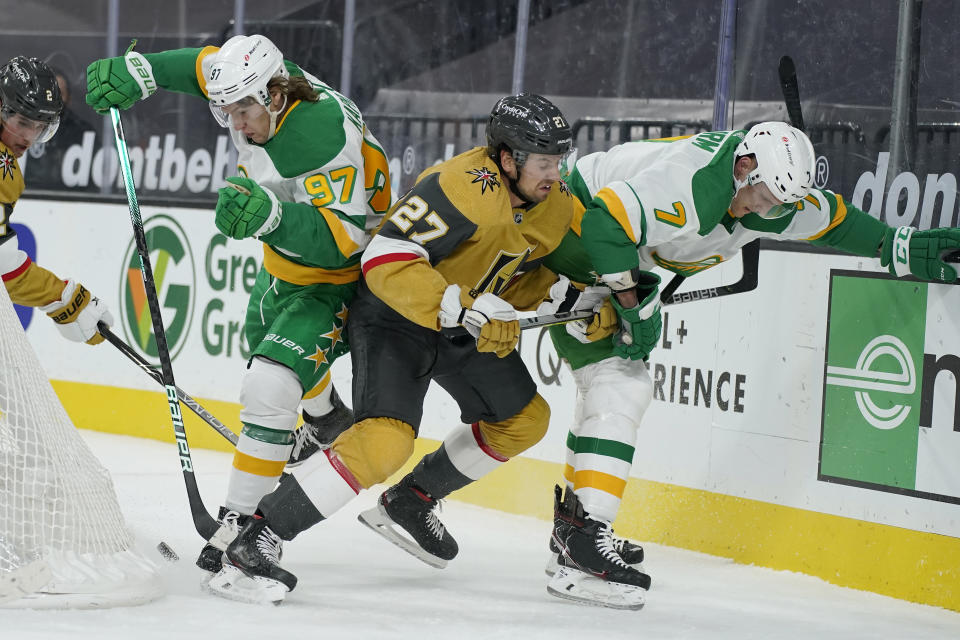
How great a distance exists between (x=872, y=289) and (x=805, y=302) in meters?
0.22

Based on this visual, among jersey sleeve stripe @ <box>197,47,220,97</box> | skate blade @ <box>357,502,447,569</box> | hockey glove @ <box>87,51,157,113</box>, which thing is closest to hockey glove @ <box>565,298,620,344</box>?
skate blade @ <box>357,502,447,569</box>

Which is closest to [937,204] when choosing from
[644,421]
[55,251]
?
[644,421]

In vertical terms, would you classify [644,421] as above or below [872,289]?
below

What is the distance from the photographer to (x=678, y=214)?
9.84 feet

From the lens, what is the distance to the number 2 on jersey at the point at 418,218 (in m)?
2.86

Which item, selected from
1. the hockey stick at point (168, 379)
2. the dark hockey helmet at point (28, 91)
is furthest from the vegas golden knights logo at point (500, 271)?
the dark hockey helmet at point (28, 91)

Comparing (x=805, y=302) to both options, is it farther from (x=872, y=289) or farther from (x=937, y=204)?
(x=937, y=204)

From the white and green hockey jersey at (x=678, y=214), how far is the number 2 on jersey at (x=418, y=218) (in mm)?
369

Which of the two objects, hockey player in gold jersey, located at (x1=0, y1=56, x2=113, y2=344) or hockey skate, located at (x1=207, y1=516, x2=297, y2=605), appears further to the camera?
hockey player in gold jersey, located at (x1=0, y1=56, x2=113, y2=344)

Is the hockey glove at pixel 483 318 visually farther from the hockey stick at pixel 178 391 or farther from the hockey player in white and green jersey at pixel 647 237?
the hockey stick at pixel 178 391

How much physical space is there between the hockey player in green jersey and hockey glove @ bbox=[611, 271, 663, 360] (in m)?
0.65

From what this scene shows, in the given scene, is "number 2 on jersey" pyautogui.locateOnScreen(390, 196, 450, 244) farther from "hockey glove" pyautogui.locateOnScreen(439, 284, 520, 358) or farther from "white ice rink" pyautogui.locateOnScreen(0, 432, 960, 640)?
"white ice rink" pyautogui.locateOnScreen(0, 432, 960, 640)

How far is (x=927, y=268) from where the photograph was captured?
10.7ft

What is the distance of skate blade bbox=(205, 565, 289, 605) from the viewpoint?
283 centimetres
